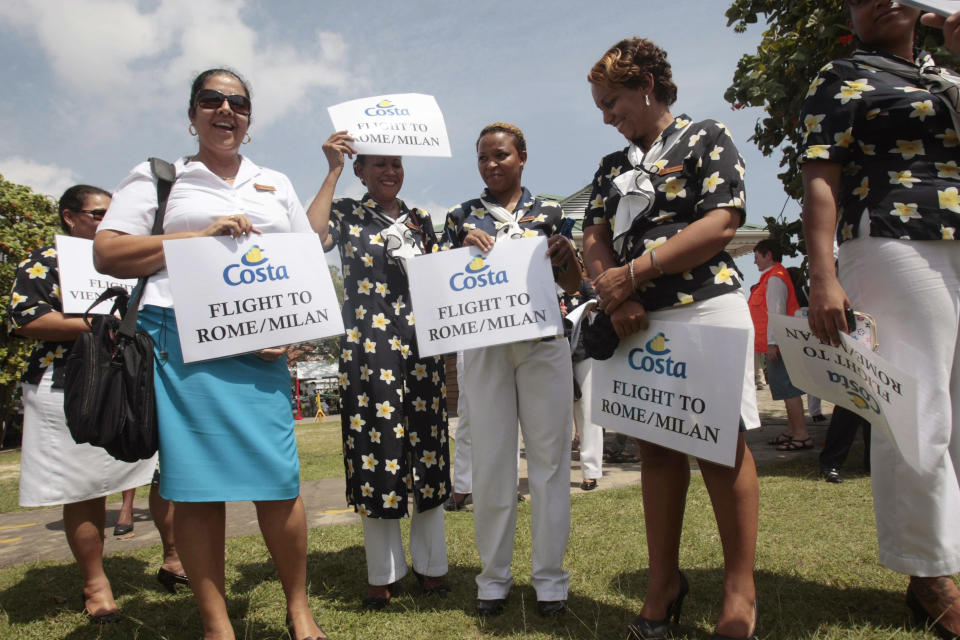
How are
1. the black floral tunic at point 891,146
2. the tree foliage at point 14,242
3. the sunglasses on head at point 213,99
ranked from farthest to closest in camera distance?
1. the tree foliage at point 14,242
2. the sunglasses on head at point 213,99
3. the black floral tunic at point 891,146

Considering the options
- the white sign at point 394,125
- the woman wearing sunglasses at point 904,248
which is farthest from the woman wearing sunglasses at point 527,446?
the woman wearing sunglasses at point 904,248

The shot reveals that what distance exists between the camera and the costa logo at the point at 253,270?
2.16 m

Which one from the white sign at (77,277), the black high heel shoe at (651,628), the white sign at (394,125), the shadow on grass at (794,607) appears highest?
the white sign at (394,125)

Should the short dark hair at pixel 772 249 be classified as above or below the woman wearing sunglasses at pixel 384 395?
above

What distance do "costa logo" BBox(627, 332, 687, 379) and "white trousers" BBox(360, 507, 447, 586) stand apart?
1.42 metres

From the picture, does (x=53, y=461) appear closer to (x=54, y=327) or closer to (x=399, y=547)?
(x=54, y=327)

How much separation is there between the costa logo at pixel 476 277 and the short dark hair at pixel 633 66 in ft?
2.84

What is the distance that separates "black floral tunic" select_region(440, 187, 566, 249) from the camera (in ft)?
9.47

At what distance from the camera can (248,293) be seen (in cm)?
218

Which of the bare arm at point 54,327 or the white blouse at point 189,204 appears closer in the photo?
the white blouse at point 189,204

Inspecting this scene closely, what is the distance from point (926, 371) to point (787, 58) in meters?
4.60

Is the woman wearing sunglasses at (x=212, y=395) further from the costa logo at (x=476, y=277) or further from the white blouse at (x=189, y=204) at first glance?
the costa logo at (x=476, y=277)

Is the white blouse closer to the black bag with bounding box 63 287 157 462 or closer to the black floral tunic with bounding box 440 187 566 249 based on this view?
the black bag with bounding box 63 287 157 462

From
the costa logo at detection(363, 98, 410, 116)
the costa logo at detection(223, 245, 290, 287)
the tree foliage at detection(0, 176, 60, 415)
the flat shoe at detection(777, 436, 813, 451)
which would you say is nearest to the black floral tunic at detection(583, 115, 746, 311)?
the costa logo at detection(223, 245, 290, 287)
